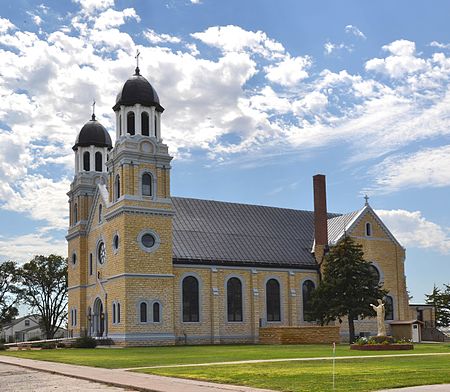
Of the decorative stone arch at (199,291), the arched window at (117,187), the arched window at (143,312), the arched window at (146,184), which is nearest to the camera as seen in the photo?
the arched window at (143,312)

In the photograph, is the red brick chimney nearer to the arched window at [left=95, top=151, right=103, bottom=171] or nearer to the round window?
the round window

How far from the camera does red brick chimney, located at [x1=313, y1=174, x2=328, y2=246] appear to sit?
60.2 meters

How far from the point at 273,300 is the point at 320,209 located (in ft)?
30.0

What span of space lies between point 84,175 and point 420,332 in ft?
106

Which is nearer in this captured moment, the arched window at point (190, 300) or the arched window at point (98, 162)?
the arched window at point (190, 300)

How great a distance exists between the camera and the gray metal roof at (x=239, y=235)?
2173 inches

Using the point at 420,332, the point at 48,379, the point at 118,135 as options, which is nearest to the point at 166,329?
the point at 118,135

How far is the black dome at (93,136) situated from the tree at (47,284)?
25470 millimetres

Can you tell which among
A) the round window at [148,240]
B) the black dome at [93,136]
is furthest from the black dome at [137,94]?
the round window at [148,240]

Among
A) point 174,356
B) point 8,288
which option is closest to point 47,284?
point 8,288

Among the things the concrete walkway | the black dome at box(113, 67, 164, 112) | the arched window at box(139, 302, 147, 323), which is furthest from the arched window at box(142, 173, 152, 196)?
the concrete walkway

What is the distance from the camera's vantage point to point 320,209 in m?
60.2

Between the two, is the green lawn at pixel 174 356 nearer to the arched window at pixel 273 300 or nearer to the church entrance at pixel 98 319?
the church entrance at pixel 98 319

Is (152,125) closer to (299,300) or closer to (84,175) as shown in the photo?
(84,175)
